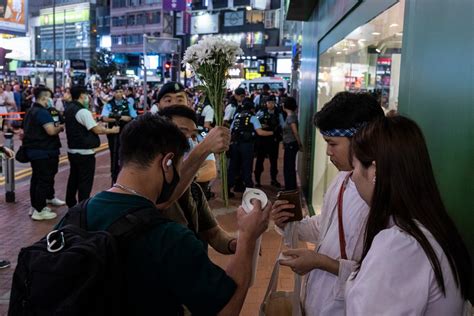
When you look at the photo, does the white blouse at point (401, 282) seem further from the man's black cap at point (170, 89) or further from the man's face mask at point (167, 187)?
the man's black cap at point (170, 89)

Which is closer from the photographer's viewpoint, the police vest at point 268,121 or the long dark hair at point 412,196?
the long dark hair at point 412,196

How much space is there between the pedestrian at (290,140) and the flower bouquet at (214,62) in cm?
263

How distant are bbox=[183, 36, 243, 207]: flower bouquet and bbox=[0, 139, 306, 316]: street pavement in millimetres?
1281

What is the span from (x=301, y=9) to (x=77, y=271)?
8.99 metres

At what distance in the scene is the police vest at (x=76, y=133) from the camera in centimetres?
704

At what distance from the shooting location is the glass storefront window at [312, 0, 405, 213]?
12.2ft

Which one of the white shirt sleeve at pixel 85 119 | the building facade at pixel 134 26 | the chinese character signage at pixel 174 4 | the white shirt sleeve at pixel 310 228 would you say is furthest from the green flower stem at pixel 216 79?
the building facade at pixel 134 26

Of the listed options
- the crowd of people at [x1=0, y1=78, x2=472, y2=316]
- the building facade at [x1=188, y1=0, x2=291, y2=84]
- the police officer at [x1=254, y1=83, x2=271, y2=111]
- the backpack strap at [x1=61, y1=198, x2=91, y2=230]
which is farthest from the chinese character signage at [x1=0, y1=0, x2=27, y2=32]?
the building facade at [x1=188, y1=0, x2=291, y2=84]

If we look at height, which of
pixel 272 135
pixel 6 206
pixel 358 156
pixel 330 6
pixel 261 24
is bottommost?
pixel 6 206

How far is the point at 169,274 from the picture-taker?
5.13 ft

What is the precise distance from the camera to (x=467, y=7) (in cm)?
174

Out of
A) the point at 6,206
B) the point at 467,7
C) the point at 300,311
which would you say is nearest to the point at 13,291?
the point at 300,311

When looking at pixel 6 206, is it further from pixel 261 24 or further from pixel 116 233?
pixel 261 24

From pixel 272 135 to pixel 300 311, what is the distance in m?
7.86
